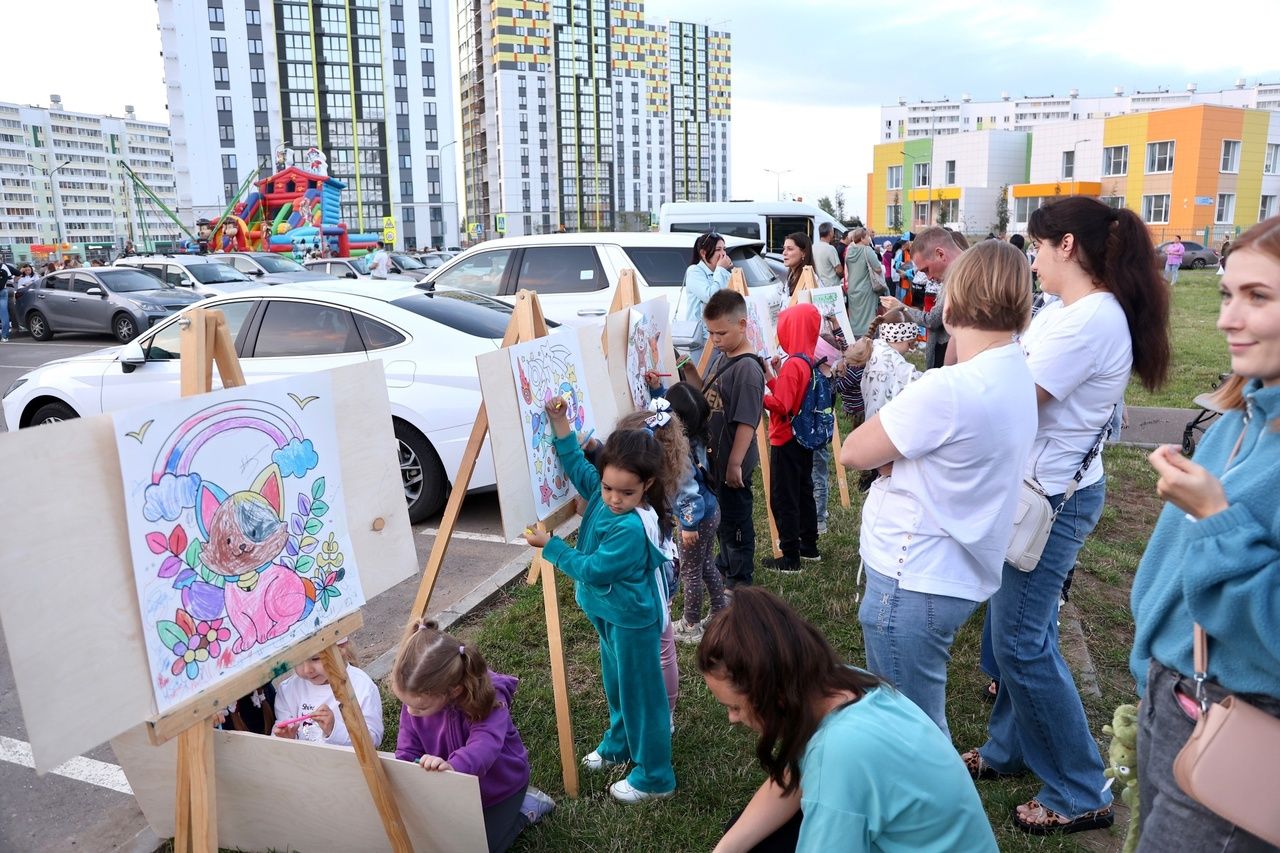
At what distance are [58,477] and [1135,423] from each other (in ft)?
32.3

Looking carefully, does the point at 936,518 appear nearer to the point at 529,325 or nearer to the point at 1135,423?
the point at 529,325

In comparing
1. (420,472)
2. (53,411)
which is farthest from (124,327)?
(420,472)

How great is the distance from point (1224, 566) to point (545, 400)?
2.70 metres

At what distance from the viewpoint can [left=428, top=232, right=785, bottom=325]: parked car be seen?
9.52 metres

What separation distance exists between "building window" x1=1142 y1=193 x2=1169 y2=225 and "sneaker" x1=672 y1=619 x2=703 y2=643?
197 ft

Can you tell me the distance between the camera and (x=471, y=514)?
6859 millimetres

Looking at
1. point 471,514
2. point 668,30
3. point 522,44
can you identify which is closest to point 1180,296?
point 471,514

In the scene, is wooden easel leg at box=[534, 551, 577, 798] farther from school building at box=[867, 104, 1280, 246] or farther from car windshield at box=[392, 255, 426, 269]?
school building at box=[867, 104, 1280, 246]

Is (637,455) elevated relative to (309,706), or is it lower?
elevated

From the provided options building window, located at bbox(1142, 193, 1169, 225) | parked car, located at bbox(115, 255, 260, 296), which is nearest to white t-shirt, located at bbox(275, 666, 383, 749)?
parked car, located at bbox(115, 255, 260, 296)

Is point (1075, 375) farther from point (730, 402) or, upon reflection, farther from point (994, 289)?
point (730, 402)

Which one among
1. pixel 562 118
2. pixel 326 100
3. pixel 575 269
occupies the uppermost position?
pixel 562 118

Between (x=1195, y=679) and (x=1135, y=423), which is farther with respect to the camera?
(x=1135, y=423)

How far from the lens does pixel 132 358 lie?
21.3 ft
